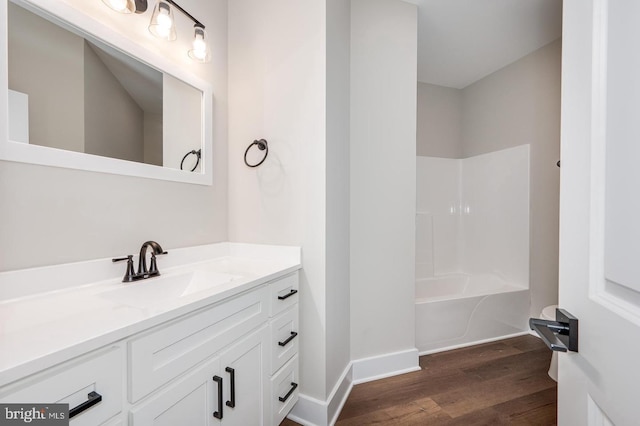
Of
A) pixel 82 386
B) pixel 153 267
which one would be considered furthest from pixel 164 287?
pixel 82 386

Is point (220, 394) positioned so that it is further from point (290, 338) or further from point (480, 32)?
point (480, 32)

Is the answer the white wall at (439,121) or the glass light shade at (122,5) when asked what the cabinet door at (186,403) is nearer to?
the glass light shade at (122,5)

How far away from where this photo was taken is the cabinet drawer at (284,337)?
51.1 inches

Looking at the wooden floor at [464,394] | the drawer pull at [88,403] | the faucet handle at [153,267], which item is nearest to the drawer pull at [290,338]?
the wooden floor at [464,394]

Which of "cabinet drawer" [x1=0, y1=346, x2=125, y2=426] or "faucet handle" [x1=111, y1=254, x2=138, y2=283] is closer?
"cabinet drawer" [x1=0, y1=346, x2=125, y2=426]

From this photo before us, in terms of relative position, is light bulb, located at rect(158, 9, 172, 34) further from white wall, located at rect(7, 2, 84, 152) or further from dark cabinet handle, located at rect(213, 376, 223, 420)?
dark cabinet handle, located at rect(213, 376, 223, 420)

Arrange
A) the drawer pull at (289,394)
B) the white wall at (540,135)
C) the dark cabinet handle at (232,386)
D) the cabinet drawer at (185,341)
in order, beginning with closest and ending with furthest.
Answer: the cabinet drawer at (185,341)
the dark cabinet handle at (232,386)
the drawer pull at (289,394)
the white wall at (540,135)

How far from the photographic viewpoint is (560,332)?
1.86 feet

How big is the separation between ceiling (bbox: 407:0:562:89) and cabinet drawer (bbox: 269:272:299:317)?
2155mm

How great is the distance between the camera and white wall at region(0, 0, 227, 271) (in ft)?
3.06

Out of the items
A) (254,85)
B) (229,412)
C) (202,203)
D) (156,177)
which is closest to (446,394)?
(229,412)

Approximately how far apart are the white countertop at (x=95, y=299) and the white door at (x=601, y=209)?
982mm

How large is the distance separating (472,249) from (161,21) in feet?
11.4

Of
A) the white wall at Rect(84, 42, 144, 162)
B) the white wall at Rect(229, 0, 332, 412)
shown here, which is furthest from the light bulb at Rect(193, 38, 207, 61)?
the white wall at Rect(84, 42, 144, 162)
